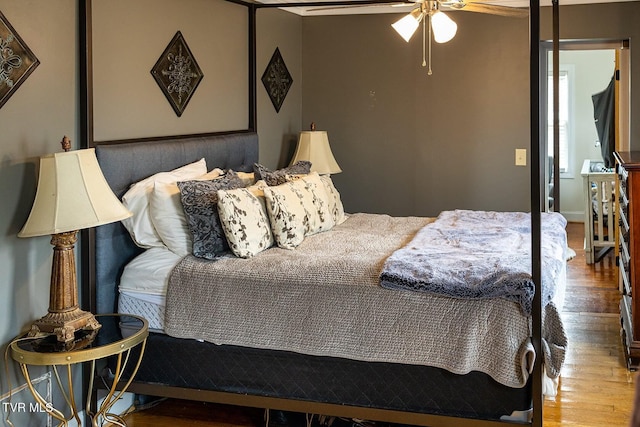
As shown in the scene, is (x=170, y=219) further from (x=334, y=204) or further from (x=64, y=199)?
(x=334, y=204)

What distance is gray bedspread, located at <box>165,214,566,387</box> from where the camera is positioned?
2752 millimetres

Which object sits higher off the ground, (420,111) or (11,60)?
(420,111)

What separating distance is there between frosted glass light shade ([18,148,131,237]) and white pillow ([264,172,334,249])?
3.27ft

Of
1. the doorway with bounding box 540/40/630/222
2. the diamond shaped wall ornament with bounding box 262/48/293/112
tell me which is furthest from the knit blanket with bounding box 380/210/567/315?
the doorway with bounding box 540/40/630/222

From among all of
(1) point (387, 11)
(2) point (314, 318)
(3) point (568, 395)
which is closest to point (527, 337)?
(2) point (314, 318)

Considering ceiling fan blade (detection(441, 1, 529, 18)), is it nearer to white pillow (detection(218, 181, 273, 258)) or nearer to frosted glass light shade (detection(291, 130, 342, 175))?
white pillow (detection(218, 181, 273, 258))

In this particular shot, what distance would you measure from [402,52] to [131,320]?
10.9 ft

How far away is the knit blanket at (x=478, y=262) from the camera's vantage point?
2752 mm

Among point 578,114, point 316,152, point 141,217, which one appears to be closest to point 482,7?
point 141,217

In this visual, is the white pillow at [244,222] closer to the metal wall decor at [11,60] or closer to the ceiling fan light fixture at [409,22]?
the metal wall decor at [11,60]

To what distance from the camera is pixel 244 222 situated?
332 centimetres

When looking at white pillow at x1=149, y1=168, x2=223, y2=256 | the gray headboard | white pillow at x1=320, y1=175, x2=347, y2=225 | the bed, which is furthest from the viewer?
white pillow at x1=320, y1=175, x2=347, y2=225

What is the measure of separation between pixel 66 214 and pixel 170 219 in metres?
0.71

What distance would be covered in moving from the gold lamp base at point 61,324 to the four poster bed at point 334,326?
0.87 feet
